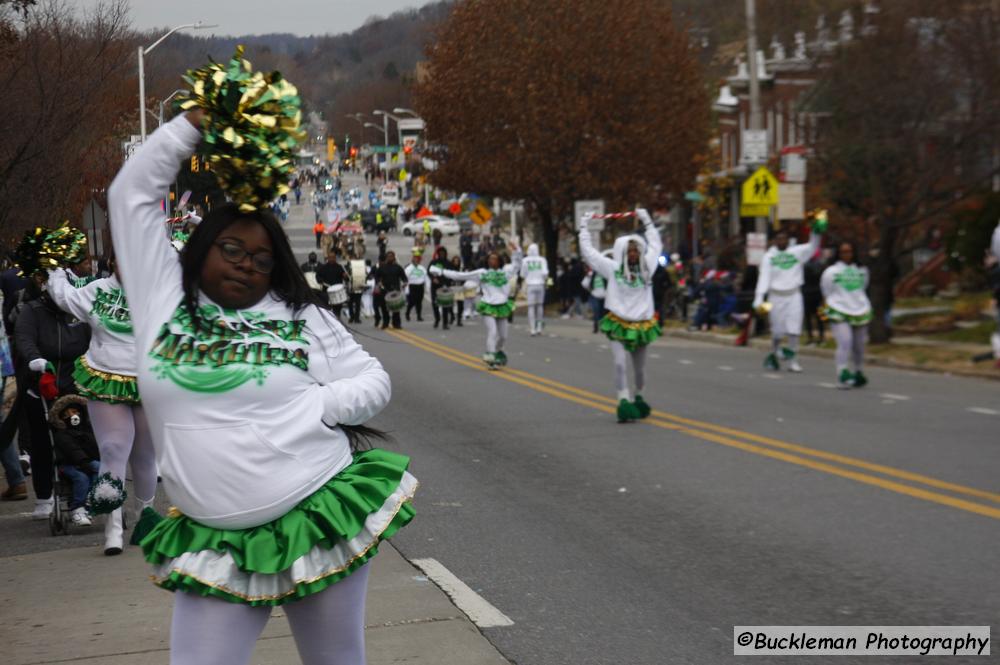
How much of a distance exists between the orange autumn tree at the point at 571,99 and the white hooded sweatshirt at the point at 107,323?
38.4 m

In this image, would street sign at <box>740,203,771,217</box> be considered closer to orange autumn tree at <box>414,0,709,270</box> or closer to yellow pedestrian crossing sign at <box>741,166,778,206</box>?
yellow pedestrian crossing sign at <box>741,166,778,206</box>

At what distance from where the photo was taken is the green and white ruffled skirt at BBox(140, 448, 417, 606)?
3.86 m

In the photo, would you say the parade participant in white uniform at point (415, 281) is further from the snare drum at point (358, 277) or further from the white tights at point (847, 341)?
the white tights at point (847, 341)

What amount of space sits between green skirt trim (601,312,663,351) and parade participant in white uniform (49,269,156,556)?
21.7ft

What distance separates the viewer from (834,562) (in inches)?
320

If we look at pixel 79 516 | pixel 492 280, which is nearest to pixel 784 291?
pixel 492 280

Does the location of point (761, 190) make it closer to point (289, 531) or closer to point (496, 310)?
point (496, 310)

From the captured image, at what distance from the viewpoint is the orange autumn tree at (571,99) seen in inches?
1853

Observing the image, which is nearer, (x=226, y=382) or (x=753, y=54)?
(x=226, y=382)

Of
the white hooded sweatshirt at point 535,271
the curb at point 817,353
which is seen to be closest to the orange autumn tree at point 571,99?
the white hooded sweatshirt at point 535,271

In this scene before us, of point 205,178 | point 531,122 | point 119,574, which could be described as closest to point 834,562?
point 119,574

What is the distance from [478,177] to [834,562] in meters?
41.2

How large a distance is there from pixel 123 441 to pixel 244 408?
201 inches

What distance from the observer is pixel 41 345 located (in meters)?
9.70
